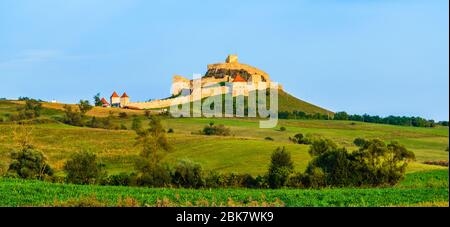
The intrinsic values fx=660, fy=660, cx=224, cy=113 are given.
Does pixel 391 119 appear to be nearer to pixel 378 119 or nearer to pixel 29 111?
pixel 378 119

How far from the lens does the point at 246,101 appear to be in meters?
155

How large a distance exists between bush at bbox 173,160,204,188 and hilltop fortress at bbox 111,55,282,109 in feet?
362

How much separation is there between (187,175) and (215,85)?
448 feet

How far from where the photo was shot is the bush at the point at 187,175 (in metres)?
40.2

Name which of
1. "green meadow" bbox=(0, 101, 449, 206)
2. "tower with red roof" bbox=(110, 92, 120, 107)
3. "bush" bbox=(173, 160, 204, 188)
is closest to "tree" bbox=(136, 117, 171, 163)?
"green meadow" bbox=(0, 101, 449, 206)

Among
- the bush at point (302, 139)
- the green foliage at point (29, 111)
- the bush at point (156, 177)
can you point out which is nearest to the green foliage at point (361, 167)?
the bush at point (156, 177)

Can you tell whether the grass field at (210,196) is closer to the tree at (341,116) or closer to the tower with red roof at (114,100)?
the tree at (341,116)

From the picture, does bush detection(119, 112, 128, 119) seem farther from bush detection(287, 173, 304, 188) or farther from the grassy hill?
bush detection(287, 173, 304, 188)

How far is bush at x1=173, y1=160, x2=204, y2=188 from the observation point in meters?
40.2

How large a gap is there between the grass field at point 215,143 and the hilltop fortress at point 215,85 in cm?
4341

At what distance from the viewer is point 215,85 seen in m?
177

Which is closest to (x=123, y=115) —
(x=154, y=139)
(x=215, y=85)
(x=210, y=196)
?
(x=154, y=139)
